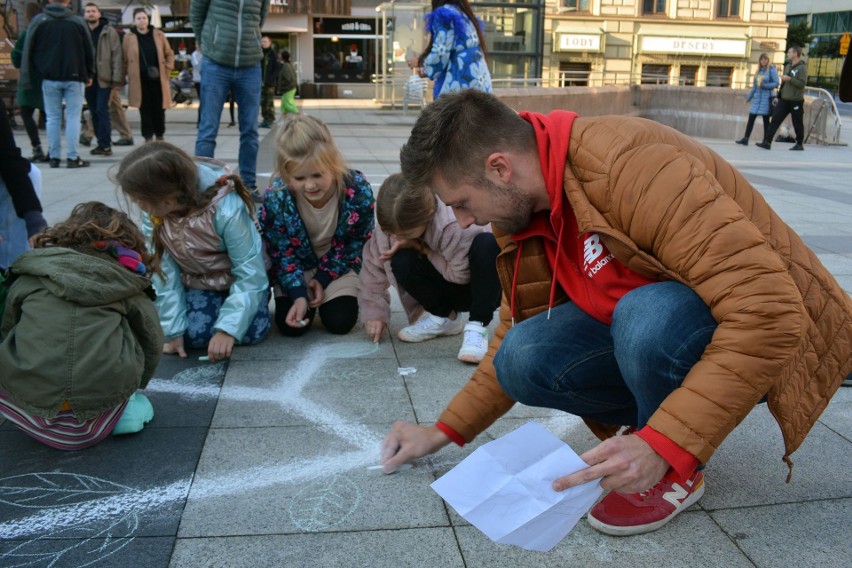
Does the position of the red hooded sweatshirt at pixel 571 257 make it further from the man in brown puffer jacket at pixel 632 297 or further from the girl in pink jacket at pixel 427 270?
the girl in pink jacket at pixel 427 270

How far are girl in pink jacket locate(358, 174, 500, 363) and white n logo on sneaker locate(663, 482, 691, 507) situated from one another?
4.10 feet

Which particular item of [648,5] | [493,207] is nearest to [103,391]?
[493,207]

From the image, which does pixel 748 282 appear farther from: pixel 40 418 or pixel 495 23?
pixel 495 23

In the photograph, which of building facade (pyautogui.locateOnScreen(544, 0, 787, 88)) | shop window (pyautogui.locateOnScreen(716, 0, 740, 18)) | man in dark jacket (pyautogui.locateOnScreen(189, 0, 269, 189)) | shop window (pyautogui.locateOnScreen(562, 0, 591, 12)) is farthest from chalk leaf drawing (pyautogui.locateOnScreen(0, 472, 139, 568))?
shop window (pyautogui.locateOnScreen(716, 0, 740, 18))

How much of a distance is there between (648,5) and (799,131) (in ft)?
60.6

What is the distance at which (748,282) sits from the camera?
150 cm

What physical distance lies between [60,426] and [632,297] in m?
1.68

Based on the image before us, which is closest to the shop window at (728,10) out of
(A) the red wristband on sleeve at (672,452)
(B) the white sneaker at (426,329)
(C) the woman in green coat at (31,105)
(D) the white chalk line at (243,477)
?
(C) the woman in green coat at (31,105)

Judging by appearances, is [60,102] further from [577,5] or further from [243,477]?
[577,5]

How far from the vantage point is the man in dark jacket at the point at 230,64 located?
242 inches

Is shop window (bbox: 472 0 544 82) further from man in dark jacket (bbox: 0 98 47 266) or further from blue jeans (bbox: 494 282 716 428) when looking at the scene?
blue jeans (bbox: 494 282 716 428)

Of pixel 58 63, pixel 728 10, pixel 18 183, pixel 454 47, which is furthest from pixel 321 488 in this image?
pixel 728 10

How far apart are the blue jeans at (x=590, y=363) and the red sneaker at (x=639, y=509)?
20 centimetres

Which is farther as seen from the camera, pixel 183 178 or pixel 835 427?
pixel 183 178
